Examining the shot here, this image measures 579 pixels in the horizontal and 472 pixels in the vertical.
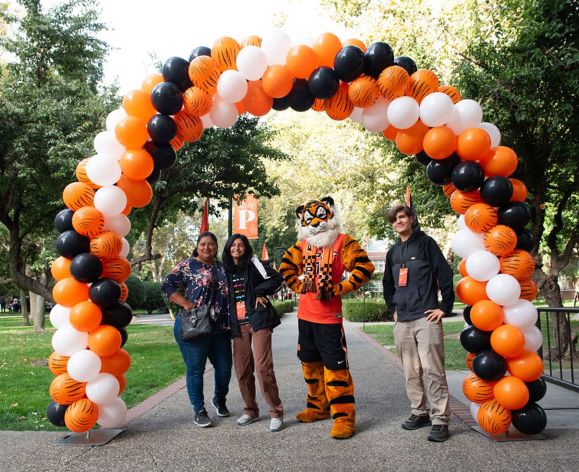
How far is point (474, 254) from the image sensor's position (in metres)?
4.71

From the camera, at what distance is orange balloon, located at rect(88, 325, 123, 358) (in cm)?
468

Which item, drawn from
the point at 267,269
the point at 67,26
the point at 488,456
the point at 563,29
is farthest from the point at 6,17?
the point at 488,456

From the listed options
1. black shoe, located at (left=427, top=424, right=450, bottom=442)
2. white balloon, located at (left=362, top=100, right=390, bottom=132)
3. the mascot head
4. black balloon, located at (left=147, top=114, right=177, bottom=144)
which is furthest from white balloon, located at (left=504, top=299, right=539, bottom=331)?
black balloon, located at (left=147, top=114, right=177, bottom=144)

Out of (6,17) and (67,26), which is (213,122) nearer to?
(67,26)

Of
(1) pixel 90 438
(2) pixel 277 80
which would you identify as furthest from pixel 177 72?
(1) pixel 90 438

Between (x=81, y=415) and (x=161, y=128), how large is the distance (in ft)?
8.51

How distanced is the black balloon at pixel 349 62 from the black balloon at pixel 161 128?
61.9 inches

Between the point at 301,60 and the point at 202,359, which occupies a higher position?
the point at 301,60

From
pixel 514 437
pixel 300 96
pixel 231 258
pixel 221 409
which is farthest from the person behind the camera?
pixel 221 409

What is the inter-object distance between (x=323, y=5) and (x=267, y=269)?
9.10 metres

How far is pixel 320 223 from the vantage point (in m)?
5.20

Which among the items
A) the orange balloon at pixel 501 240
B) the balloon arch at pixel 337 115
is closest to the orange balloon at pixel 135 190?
the balloon arch at pixel 337 115

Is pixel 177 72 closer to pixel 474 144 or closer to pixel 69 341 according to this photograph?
pixel 69 341

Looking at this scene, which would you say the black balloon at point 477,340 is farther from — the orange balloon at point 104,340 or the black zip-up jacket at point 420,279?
the orange balloon at point 104,340
